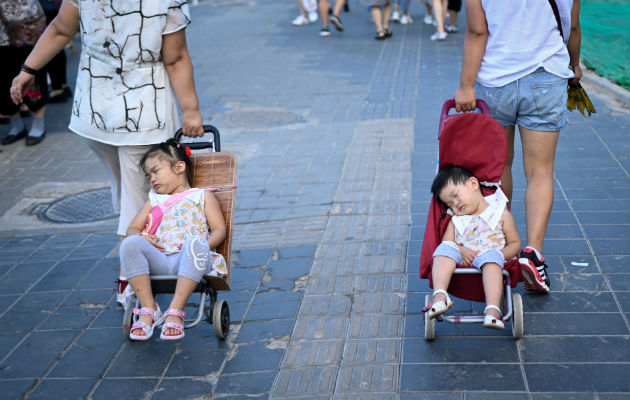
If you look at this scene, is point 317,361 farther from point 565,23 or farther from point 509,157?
point 565,23

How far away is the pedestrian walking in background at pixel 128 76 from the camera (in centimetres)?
420

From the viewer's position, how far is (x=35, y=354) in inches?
167

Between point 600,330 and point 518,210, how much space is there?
6.13 ft

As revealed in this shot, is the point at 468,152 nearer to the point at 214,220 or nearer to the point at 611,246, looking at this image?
the point at 214,220

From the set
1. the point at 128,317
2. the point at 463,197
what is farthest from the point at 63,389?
the point at 463,197

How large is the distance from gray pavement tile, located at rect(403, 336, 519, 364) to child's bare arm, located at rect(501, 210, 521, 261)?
44cm

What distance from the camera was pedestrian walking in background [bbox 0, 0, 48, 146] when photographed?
838 cm

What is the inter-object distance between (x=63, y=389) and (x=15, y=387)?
0.26 m

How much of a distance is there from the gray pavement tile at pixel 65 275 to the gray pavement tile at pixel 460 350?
94.2 inches

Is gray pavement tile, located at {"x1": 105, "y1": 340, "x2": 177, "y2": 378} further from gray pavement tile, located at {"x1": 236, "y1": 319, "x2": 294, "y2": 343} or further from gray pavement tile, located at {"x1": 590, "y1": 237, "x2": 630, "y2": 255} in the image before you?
gray pavement tile, located at {"x1": 590, "y1": 237, "x2": 630, "y2": 255}

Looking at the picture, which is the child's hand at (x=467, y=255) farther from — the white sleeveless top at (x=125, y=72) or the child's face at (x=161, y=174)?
the white sleeveless top at (x=125, y=72)

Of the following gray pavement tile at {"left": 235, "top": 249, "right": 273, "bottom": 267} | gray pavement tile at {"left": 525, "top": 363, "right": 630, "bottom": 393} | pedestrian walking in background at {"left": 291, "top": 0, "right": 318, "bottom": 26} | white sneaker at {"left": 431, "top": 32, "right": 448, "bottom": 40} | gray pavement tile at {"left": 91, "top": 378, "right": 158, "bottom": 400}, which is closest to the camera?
gray pavement tile at {"left": 525, "top": 363, "right": 630, "bottom": 393}

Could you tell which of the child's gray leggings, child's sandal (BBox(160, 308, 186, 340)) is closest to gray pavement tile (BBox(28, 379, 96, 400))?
child's sandal (BBox(160, 308, 186, 340))

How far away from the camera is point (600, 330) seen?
13.2ft
